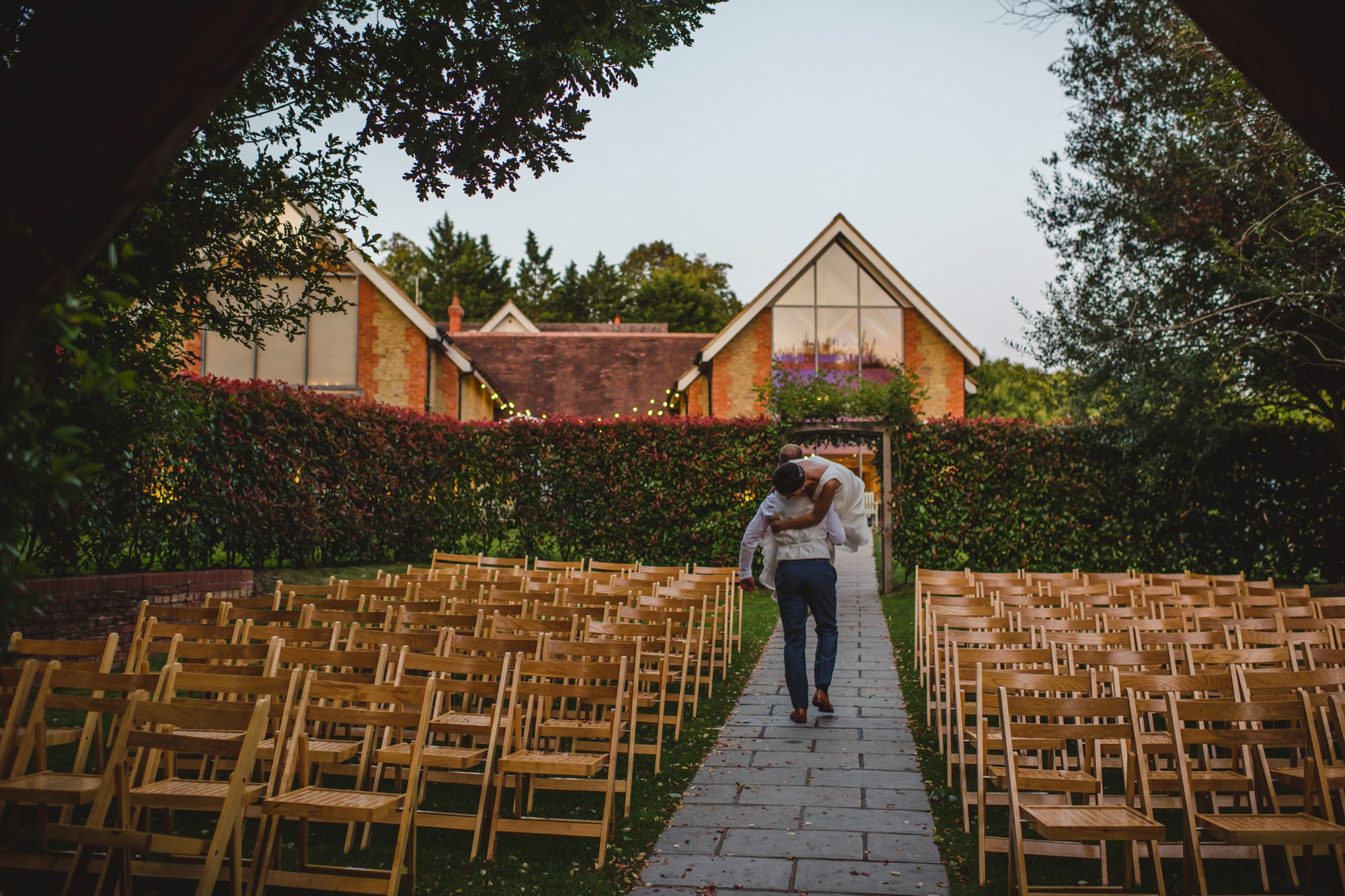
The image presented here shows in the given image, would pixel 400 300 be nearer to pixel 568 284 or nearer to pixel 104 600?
pixel 104 600

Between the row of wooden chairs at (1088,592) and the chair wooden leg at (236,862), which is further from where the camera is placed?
the row of wooden chairs at (1088,592)

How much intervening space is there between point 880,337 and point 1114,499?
10223 mm

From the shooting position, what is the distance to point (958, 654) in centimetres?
528

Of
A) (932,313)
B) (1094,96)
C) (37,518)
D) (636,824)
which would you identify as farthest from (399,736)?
(932,313)

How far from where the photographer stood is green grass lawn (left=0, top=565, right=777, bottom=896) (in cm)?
392

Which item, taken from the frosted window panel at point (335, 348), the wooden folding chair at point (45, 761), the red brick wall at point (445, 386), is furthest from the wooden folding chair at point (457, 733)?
the red brick wall at point (445, 386)

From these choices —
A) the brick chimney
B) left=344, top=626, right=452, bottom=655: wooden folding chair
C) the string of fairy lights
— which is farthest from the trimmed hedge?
the brick chimney

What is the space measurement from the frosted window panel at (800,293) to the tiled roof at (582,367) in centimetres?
498

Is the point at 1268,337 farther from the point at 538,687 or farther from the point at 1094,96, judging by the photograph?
the point at 538,687

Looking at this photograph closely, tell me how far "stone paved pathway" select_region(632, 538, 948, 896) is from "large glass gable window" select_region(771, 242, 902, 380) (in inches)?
658

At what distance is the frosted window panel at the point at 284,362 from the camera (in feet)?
73.8

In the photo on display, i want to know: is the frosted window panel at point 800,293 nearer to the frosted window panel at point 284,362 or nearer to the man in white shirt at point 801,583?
the frosted window panel at point 284,362

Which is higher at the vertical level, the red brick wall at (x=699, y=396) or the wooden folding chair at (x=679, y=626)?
the red brick wall at (x=699, y=396)

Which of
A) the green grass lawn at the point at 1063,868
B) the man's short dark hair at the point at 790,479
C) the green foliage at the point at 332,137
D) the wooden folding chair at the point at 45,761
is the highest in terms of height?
the green foliage at the point at 332,137
